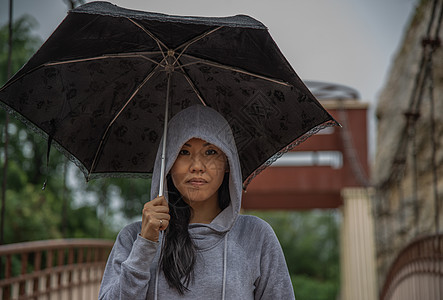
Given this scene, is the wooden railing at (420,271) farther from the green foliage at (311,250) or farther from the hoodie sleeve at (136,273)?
the green foliage at (311,250)

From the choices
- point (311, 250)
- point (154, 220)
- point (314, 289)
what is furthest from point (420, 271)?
point (311, 250)

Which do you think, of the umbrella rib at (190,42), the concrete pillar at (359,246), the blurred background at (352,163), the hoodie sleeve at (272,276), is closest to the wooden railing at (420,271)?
the blurred background at (352,163)

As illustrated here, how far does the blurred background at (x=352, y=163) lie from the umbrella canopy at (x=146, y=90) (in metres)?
0.20

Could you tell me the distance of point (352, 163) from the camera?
10.2 m

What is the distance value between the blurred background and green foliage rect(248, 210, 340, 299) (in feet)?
25.8

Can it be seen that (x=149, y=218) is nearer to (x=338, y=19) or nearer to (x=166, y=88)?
(x=166, y=88)

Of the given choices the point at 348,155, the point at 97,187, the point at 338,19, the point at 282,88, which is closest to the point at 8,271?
the point at 282,88

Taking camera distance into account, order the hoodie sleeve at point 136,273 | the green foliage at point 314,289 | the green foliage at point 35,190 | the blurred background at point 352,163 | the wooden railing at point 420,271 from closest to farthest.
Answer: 1. the hoodie sleeve at point 136,273
2. the wooden railing at point 420,271
3. the blurred background at point 352,163
4. the green foliage at point 35,190
5. the green foliage at point 314,289

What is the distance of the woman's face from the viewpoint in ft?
5.68

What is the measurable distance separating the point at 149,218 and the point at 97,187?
52.6ft

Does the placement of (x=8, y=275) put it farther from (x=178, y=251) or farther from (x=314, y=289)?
(x=314, y=289)

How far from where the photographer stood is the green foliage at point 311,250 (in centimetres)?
2128

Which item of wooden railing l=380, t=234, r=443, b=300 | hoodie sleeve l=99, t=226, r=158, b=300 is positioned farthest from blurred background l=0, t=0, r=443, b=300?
hoodie sleeve l=99, t=226, r=158, b=300

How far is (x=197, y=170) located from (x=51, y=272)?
2612mm
